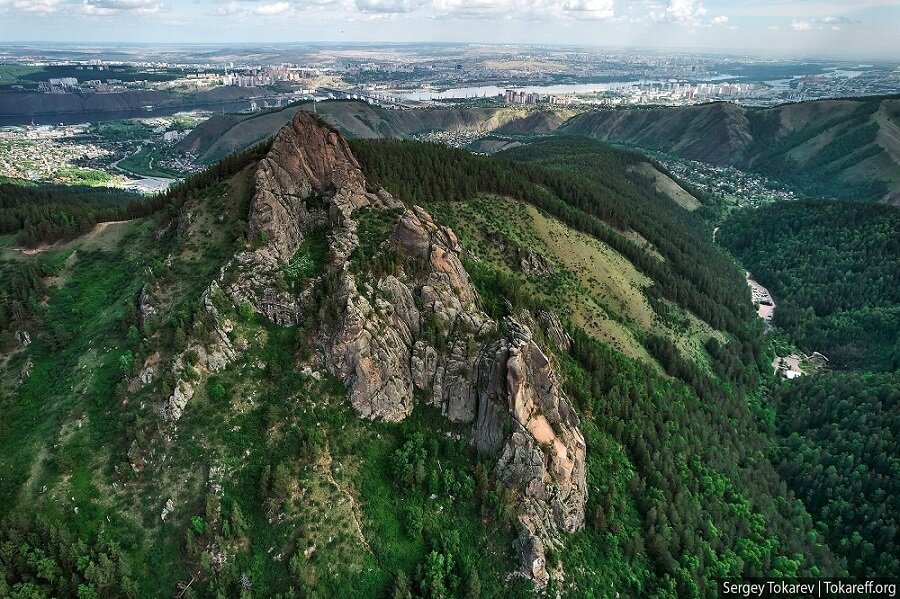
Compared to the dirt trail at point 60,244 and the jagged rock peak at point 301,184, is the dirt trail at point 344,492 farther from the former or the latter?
the dirt trail at point 60,244

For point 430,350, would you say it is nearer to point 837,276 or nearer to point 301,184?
point 301,184

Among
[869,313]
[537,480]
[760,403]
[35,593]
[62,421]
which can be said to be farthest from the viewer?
[869,313]

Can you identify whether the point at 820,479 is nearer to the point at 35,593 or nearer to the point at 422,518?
the point at 422,518

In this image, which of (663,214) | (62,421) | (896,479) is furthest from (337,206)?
(663,214)

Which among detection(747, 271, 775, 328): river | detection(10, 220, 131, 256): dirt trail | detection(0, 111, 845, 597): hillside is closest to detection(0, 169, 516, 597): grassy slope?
detection(0, 111, 845, 597): hillside

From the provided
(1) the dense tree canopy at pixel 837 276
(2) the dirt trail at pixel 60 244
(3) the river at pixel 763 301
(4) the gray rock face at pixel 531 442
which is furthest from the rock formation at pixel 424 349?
(3) the river at pixel 763 301

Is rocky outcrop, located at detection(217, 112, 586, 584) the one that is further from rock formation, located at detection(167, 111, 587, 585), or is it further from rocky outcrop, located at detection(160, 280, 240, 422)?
rocky outcrop, located at detection(160, 280, 240, 422)

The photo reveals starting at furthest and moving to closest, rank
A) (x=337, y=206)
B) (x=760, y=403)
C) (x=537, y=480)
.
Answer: (x=760, y=403)
(x=337, y=206)
(x=537, y=480)
